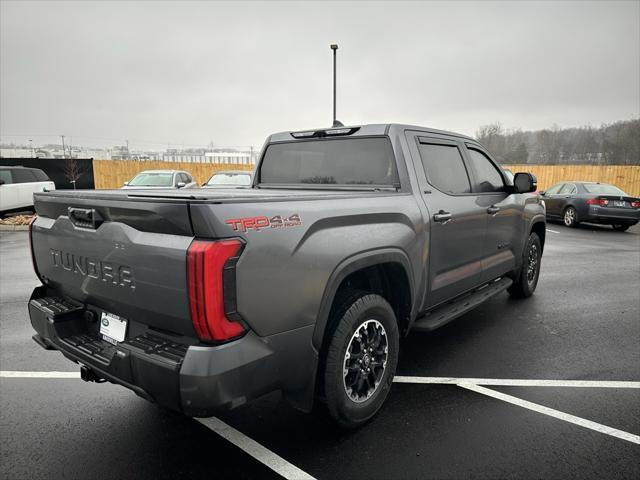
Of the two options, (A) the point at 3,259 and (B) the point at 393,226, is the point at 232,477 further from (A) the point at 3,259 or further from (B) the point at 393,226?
(A) the point at 3,259

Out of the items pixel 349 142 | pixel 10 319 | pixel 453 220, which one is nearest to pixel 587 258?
pixel 453 220

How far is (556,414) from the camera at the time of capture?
308 centimetres

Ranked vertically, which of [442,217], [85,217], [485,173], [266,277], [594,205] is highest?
[485,173]

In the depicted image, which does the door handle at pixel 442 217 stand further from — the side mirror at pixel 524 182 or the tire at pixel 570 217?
the tire at pixel 570 217

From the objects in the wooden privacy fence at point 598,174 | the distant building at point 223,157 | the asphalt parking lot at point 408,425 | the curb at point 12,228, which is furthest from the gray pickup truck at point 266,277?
the distant building at point 223,157

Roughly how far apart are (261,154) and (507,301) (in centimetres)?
374

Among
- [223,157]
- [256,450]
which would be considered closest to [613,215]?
[256,450]

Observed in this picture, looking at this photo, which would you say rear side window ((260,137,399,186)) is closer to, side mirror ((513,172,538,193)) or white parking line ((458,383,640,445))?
white parking line ((458,383,640,445))

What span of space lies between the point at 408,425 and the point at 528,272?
12.3ft

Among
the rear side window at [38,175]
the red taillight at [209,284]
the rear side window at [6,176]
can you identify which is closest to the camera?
the red taillight at [209,284]

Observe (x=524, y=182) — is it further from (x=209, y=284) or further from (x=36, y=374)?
(x=36, y=374)

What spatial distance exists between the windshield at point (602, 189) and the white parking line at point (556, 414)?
41.9 ft

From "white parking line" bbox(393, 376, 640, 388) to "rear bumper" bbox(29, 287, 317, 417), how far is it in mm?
1518

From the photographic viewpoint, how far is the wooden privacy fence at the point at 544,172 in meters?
26.0
